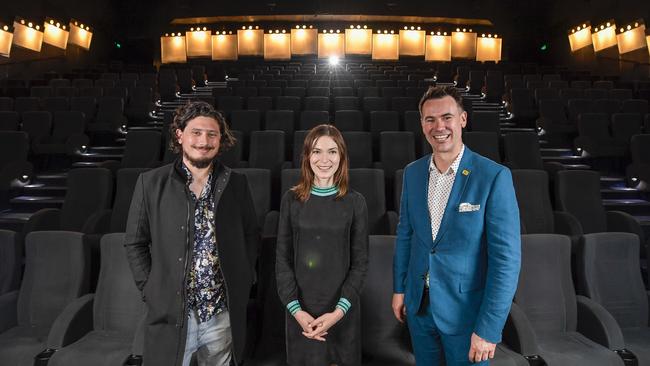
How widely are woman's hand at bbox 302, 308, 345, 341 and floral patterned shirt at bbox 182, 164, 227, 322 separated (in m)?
0.25

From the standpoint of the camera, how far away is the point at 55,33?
318 inches

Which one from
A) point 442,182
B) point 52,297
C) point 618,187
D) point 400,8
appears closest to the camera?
point 442,182

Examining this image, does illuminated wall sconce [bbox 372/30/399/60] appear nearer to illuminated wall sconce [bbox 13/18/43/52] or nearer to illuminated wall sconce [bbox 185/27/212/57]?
illuminated wall sconce [bbox 185/27/212/57]

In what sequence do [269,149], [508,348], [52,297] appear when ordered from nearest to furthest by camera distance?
[508,348], [52,297], [269,149]

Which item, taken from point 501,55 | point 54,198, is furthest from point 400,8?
point 54,198

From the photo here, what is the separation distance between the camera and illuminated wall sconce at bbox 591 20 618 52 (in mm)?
7844

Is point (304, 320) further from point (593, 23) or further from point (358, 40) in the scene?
point (358, 40)

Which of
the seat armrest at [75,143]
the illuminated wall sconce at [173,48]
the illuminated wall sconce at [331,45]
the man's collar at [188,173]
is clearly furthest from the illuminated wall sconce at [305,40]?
the man's collar at [188,173]

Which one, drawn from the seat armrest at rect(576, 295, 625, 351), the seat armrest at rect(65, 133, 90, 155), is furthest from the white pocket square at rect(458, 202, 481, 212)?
the seat armrest at rect(65, 133, 90, 155)

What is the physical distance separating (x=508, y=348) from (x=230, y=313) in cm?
89

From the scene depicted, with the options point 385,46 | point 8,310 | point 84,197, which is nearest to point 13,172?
point 84,197

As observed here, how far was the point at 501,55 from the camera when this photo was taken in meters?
10.4

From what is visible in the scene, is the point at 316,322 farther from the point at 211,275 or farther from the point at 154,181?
the point at 154,181

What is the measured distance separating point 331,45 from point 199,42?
2851 mm
